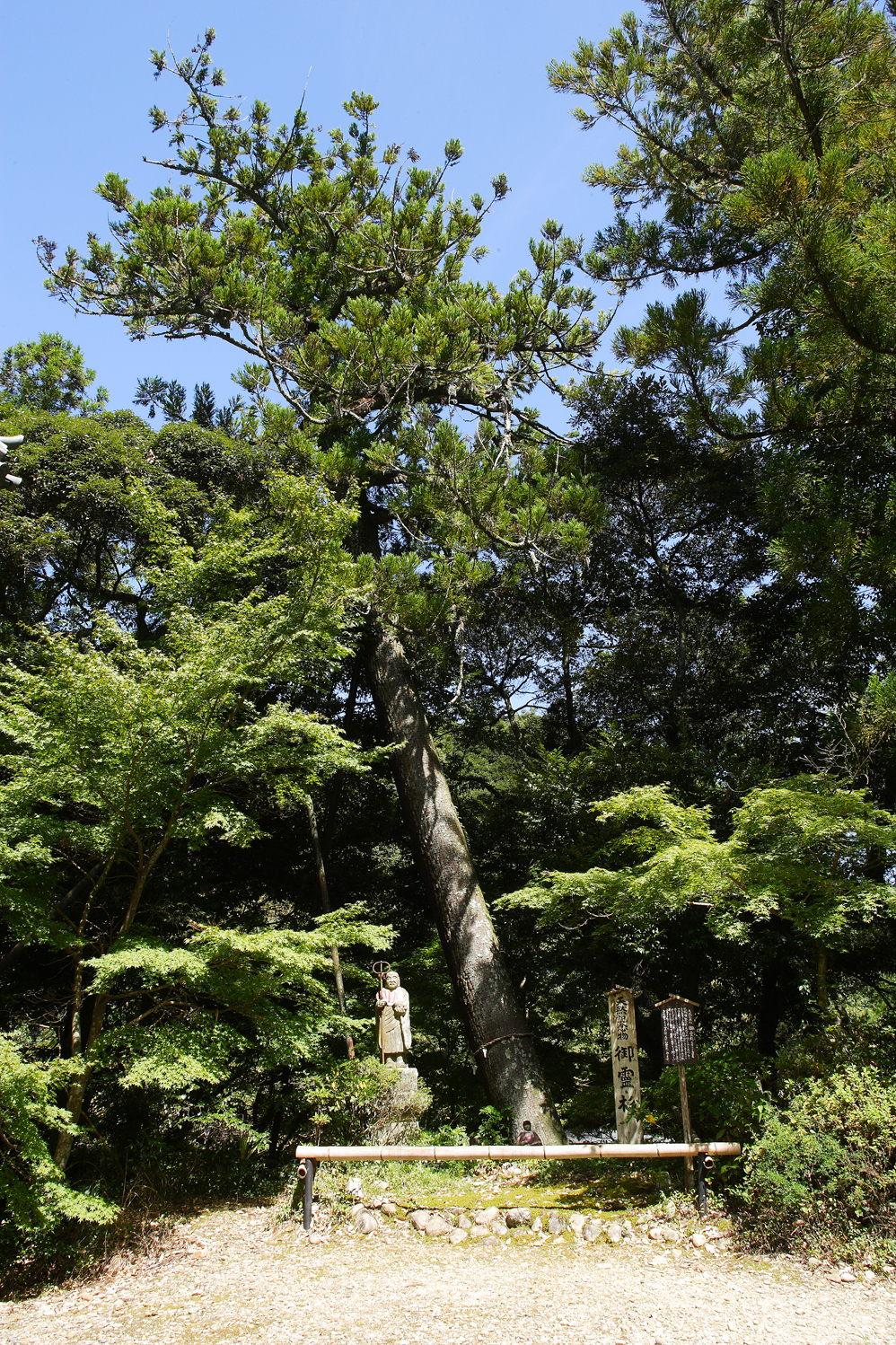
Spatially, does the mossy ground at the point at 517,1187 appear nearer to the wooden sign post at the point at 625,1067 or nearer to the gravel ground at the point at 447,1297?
the wooden sign post at the point at 625,1067

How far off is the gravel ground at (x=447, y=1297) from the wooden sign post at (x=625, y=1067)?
1069 millimetres

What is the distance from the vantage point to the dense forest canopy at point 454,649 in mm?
5594

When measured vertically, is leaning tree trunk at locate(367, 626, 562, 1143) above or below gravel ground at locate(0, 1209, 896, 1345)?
above

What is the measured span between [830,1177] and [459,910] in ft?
14.5

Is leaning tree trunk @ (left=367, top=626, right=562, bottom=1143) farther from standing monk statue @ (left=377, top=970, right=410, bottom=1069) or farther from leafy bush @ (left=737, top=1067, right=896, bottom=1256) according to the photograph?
leafy bush @ (left=737, top=1067, right=896, bottom=1256)

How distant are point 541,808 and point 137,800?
4549 mm

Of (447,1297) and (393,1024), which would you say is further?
(393,1024)

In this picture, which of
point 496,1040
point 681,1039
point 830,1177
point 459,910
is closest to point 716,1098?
point 681,1039

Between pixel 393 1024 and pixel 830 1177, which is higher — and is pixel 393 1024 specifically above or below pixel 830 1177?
above

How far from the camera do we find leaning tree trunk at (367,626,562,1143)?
7.54m

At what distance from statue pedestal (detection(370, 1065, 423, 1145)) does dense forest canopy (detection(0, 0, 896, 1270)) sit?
0.31 meters

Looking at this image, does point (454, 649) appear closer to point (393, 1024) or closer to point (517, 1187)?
point (393, 1024)

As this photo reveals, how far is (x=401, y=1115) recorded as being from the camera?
6801mm

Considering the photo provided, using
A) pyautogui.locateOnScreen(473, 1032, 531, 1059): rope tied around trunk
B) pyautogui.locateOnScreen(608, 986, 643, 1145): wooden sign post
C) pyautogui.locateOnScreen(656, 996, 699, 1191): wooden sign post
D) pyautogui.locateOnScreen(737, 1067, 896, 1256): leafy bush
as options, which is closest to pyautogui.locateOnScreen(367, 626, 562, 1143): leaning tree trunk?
pyautogui.locateOnScreen(473, 1032, 531, 1059): rope tied around trunk
